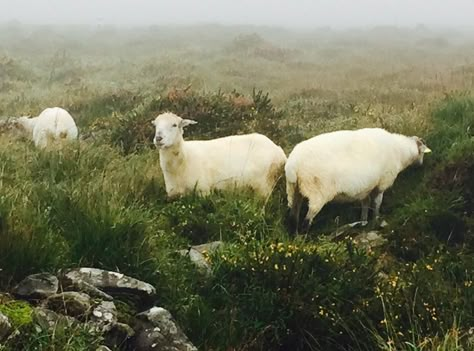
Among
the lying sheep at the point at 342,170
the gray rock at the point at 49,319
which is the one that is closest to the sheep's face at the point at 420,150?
Result: the lying sheep at the point at 342,170

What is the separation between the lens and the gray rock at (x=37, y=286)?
14.9 ft

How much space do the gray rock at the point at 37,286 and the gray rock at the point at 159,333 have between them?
631 millimetres

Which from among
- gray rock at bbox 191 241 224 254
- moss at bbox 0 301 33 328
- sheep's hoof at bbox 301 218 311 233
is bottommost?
sheep's hoof at bbox 301 218 311 233

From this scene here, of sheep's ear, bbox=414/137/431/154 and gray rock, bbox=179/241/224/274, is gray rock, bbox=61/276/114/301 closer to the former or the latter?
gray rock, bbox=179/241/224/274

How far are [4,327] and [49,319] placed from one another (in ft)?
1.10

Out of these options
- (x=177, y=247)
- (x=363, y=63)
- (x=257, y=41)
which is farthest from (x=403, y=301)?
(x=257, y=41)

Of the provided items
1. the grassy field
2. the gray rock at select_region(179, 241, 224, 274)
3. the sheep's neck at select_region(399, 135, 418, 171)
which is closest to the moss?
the grassy field

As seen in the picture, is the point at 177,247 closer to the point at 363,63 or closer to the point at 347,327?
the point at 347,327

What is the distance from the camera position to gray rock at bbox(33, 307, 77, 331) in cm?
412

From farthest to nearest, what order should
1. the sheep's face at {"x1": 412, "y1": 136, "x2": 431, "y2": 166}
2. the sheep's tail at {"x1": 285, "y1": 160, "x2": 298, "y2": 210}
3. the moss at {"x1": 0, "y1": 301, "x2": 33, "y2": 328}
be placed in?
the sheep's face at {"x1": 412, "y1": 136, "x2": 431, "y2": 166} < the sheep's tail at {"x1": 285, "y1": 160, "x2": 298, "y2": 210} < the moss at {"x1": 0, "y1": 301, "x2": 33, "y2": 328}

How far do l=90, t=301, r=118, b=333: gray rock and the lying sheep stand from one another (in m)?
3.47

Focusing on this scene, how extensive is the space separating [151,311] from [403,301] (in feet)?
6.44

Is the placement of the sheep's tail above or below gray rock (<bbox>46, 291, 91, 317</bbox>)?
below

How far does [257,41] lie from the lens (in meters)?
32.9
